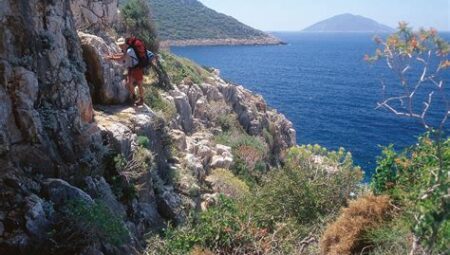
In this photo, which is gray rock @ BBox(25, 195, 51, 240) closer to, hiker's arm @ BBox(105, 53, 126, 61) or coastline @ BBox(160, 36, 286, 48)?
hiker's arm @ BBox(105, 53, 126, 61)

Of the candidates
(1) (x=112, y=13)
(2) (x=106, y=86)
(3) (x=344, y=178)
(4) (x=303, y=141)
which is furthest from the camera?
(4) (x=303, y=141)

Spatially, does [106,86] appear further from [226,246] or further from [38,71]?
[226,246]

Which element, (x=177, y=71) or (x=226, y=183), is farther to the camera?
(x=177, y=71)

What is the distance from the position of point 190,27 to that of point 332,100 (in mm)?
114397

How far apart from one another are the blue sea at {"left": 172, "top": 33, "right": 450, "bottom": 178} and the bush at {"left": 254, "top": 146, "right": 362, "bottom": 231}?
214 inches

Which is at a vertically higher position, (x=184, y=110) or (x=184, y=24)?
(x=184, y=110)

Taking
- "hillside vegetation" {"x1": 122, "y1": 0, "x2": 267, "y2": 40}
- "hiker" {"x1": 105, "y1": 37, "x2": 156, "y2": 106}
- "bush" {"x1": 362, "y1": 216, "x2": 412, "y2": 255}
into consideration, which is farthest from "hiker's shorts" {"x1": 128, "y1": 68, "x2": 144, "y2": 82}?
"hillside vegetation" {"x1": 122, "y1": 0, "x2": 267, "y2": 40}

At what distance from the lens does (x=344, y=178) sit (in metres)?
13.4

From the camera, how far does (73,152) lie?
11.3 m

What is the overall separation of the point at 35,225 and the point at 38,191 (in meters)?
0.98

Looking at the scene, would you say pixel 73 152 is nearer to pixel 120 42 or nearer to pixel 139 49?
pixel 139 49

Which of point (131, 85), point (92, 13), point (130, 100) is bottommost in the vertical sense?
point (130, 100)

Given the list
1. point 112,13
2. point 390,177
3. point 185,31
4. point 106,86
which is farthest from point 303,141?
point 185,31

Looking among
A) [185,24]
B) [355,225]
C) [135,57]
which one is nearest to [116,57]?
[135,57]
